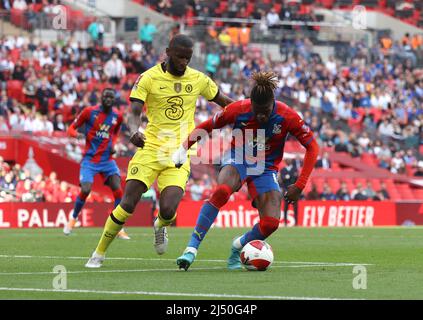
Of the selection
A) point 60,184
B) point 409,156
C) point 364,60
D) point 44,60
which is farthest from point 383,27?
point 60,184

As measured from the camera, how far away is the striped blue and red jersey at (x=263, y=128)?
1370 centimetres

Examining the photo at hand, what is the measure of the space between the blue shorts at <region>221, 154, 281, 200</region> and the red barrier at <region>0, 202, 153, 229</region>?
15970 millimetres

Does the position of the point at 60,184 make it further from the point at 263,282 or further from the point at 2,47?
the point at 263,282

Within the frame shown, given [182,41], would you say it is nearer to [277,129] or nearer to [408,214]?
[277,129]

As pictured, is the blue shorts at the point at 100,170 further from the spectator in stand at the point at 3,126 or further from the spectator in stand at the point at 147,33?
the spectator in stand at the point at 147,33

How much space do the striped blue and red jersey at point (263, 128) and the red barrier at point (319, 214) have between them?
680 inches

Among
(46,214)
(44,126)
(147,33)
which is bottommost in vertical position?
(46,214)

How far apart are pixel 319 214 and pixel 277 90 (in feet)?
26.5

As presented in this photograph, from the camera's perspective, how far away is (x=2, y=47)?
1426 inches

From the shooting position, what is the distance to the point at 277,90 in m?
40.5

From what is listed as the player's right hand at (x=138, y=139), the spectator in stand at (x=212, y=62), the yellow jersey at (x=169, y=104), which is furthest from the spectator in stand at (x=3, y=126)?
the player's right hand at (x=138, y=139)

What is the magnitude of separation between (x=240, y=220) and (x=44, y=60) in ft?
28.9

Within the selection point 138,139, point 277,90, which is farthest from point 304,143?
point 277,90

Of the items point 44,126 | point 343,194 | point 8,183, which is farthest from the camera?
point 343,194
